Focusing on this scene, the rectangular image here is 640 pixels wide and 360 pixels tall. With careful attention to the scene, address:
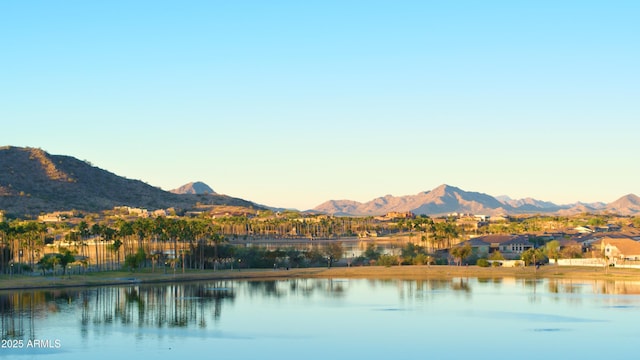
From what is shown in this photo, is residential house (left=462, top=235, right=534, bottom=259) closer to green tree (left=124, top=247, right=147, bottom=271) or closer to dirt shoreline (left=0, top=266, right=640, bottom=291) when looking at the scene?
dirt shoreline (left=0, top=266, right=640, bottom=291)

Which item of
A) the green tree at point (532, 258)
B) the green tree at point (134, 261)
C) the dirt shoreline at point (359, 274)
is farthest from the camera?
the green tree at point (532, 258)

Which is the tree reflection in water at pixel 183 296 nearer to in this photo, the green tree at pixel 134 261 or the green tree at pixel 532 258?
the green tree at pixel 134 261

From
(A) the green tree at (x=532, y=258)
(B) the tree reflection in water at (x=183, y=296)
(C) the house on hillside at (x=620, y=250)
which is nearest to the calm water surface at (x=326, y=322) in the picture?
(B) the tree reflection in water at (x=183, y=296)

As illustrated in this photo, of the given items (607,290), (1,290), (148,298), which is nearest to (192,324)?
(148,298)

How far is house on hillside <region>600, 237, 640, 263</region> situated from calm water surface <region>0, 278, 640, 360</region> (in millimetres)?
31760

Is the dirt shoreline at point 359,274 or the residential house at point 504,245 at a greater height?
the residential house at point 504,245

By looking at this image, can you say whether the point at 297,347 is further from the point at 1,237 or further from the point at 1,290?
the point at 1,237

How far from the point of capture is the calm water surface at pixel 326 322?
203ft

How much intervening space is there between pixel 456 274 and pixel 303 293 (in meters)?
30.3

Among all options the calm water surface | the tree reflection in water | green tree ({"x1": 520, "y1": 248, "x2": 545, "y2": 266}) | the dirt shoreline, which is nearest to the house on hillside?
green tree ({"x1": 520, "y1": 248, "x2": 545, "y2": 266})

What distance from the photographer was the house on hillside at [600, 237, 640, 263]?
140 meters

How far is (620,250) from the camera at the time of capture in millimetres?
143000

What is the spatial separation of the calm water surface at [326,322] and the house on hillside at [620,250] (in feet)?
104

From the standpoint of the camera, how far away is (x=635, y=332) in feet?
224
